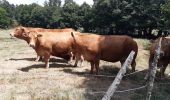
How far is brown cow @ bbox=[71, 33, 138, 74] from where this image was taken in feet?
51.1

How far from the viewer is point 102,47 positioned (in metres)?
15.6

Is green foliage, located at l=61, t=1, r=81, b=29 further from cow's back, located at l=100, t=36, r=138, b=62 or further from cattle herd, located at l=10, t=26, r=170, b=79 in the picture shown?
cow's back, located at l=100, t=36, r=138, b=62

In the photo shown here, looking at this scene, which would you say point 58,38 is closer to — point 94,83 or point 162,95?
point 94,83

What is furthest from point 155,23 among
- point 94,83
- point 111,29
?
point 94,83

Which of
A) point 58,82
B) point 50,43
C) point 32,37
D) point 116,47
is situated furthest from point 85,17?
point 58,82

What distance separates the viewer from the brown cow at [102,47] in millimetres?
15578

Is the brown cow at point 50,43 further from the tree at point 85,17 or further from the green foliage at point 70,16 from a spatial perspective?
the green foliage at point 70,16

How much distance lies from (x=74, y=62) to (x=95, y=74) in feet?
9.02

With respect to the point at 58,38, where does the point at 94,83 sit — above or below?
below

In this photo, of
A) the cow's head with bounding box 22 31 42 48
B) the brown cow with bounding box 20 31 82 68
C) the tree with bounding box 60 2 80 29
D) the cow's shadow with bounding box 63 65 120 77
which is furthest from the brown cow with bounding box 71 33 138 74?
the tree with bounding box 60 2 80 29

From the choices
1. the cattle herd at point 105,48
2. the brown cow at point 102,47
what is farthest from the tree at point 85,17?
the brown cow at point 102,47

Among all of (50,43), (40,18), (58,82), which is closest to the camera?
(58,82)

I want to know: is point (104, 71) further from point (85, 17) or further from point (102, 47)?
point (85, 17)

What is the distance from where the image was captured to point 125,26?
6003 cm
